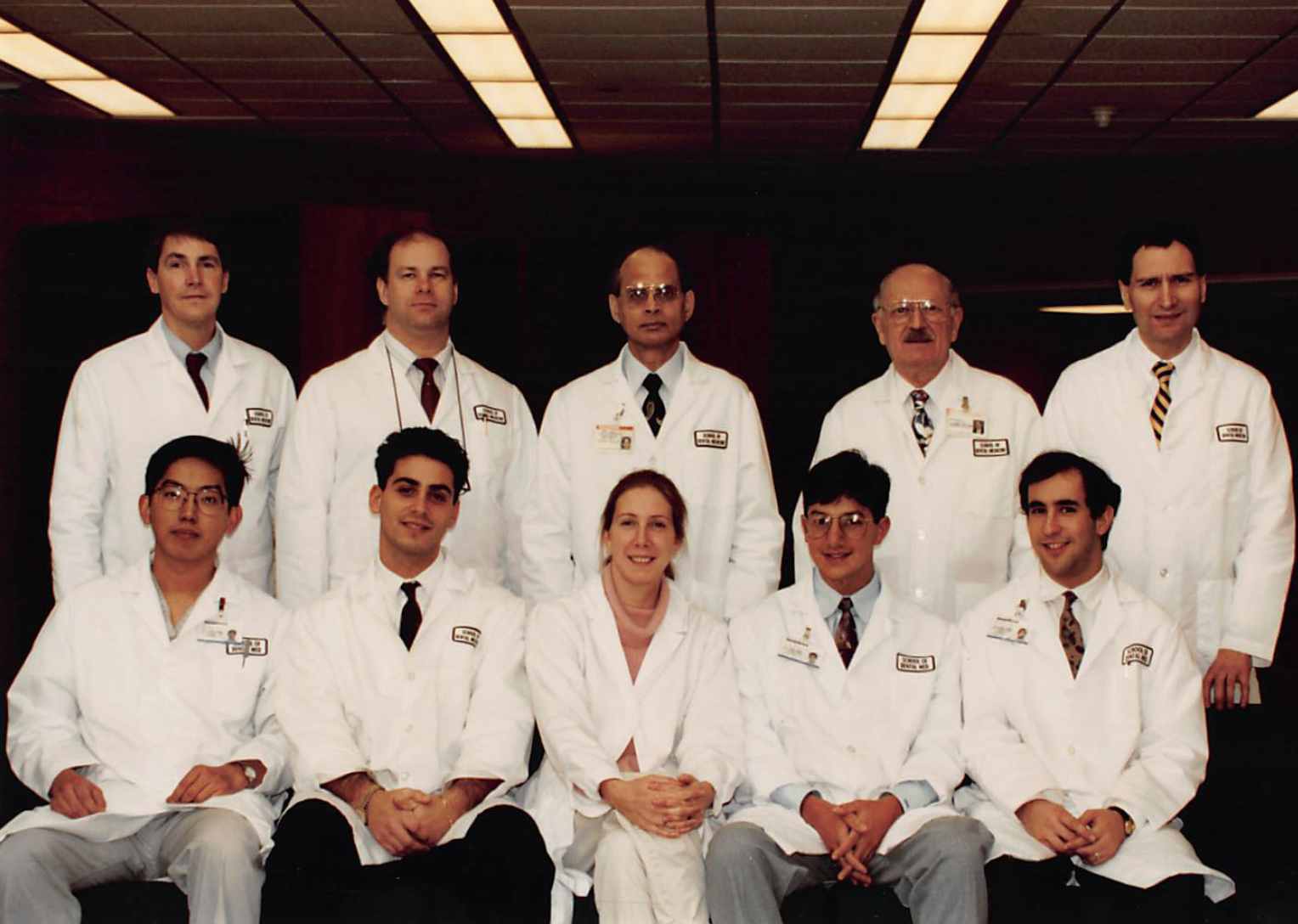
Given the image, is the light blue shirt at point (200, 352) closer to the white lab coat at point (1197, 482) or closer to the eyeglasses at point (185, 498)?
the eyeglasses at point (185, 498)

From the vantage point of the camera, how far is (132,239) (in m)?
4.40

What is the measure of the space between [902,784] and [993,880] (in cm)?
26

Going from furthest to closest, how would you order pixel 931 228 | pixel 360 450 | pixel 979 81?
pixel 931 228, pixel 979 81, pixel 360 450

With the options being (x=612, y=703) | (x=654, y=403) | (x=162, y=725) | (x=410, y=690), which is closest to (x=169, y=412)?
(x=162, y=725)

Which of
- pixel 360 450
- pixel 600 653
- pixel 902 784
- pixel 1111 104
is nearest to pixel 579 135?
pixel 1111 104

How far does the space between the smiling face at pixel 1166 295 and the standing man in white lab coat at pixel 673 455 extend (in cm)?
105

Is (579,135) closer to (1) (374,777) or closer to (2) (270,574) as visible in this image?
(2) (270,574)

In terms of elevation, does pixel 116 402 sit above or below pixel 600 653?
above

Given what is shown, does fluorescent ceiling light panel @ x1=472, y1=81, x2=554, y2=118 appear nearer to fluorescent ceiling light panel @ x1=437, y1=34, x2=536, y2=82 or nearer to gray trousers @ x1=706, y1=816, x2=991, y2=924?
fluorescent ceiling light panel @ x1=437, y1=34, x2=536, y2=82

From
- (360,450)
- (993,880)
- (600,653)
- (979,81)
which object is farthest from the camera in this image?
(979,81)

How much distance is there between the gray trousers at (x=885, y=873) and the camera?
236cm

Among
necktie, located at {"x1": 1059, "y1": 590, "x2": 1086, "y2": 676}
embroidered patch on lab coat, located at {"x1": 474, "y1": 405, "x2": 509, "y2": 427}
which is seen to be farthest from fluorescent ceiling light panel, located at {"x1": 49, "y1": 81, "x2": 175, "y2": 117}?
necktie, located at {"x1": 1059, "y1": 590, "x2": 1086, "y2": 676}

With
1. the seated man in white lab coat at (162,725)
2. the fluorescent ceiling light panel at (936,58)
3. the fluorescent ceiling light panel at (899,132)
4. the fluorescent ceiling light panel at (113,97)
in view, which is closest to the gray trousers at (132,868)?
the seated man in white lab coat at (162,725)

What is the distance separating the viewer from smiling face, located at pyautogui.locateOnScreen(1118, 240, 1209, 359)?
3.06 m
